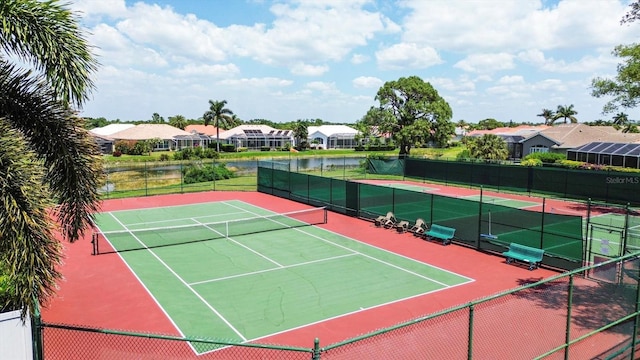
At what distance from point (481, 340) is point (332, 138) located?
85736 mm

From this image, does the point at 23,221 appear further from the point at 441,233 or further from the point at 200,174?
the point at 200,174

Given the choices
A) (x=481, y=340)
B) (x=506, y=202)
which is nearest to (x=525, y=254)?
(x=481, y=340)

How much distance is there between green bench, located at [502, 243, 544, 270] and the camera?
56.6 feet

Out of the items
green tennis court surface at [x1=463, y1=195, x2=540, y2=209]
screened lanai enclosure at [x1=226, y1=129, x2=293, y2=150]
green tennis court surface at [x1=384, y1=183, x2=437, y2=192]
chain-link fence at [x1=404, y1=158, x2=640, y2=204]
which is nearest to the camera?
green tennis court surface at [x1=463, y1=195, x2=540, y2=209]

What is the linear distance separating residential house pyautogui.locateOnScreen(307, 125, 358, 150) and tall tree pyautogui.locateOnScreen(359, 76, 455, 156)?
127 feet

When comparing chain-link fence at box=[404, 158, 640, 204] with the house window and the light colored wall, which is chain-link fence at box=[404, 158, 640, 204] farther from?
the light colored wall

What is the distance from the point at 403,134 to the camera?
53469mm

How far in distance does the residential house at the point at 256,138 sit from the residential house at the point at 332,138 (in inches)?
196

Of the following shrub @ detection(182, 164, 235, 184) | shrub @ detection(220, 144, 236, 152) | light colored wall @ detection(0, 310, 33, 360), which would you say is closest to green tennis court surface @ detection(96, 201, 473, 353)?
light colored wall @ detection(0, 310, 33, 360)

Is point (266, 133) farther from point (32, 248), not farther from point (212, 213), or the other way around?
point (32, 248)

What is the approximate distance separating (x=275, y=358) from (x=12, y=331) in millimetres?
4825

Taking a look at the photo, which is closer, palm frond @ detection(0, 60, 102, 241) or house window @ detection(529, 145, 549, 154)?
palm frond @ detection(0, 60, 102, 241)

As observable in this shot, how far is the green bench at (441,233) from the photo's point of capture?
20.8 meters

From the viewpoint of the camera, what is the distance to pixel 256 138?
298 ft
